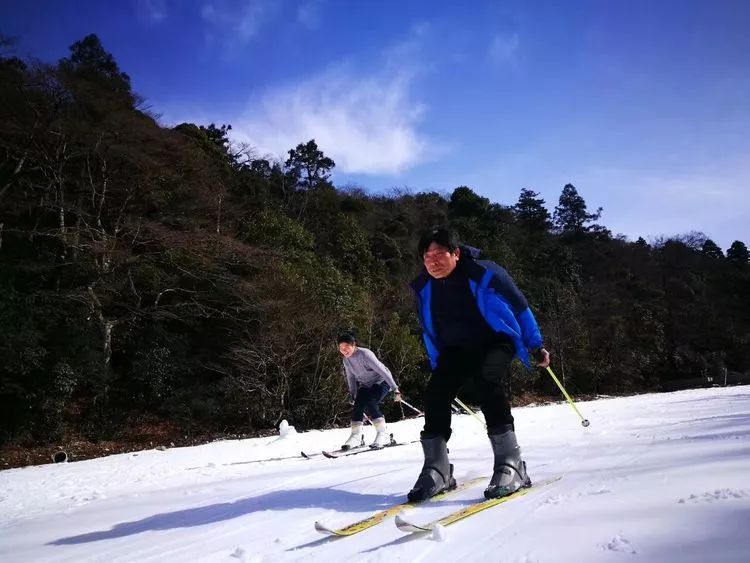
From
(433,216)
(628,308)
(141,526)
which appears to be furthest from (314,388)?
(628,308)

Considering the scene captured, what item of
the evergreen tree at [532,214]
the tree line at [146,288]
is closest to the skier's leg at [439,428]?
the tree line at [146,288]

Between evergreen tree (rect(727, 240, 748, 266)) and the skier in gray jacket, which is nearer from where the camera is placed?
the skier in gray jacket

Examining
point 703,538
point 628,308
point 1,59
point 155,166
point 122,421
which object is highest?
point 1,59

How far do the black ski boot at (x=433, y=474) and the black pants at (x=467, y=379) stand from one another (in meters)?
0.05

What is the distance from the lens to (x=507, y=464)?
2.66 meters

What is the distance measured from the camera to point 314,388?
12.9 m

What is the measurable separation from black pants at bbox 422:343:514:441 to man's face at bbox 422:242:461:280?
52cm

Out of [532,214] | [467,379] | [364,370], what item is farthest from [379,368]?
[532,214]

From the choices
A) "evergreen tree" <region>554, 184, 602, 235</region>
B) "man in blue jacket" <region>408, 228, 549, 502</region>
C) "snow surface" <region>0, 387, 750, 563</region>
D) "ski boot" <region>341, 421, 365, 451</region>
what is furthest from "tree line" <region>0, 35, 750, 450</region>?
"evergreen tree" <region>554, 184, 602, 235</region>

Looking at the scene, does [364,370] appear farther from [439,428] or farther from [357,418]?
[439,428]

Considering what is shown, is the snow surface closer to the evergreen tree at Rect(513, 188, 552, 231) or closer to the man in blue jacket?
the man in blue jacket

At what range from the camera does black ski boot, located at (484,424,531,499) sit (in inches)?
101

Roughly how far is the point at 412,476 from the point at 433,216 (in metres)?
30.2

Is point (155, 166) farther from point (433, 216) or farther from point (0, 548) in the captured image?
point (433, 216)
